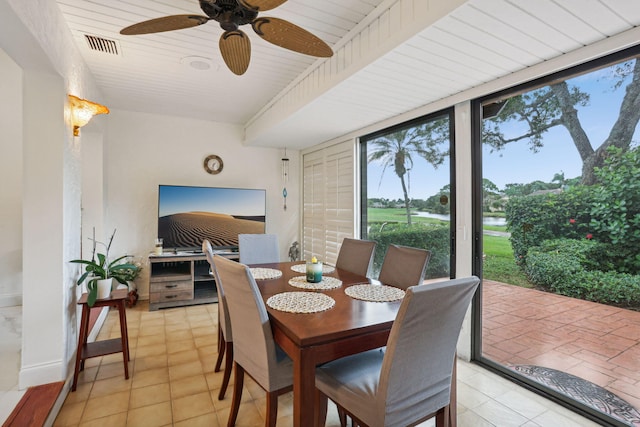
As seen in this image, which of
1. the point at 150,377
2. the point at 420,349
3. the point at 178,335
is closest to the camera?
the point at 420,349

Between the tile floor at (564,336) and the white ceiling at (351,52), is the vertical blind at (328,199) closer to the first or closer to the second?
the white ceiling at (351,52)

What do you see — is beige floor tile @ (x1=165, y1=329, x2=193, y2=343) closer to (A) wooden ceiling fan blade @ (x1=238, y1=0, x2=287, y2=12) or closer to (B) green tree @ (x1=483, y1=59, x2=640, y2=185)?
(A) wooden ceiling fan blade @ (x1=238, y1=0, x2=287, y2=12)

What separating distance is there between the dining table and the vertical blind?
2.36 m

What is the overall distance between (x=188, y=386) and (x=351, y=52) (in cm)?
261

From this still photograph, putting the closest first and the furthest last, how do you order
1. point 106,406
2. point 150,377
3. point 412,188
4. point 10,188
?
1. point 106,406
2. point 150,377
3. point 412,188
4. point 10,188

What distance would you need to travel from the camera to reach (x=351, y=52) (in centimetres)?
224

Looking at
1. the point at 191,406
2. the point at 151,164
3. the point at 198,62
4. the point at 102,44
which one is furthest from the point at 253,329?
the point at 151,164

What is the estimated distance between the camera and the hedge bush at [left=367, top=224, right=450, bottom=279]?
2879mm

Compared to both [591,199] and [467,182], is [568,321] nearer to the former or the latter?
[591,199]

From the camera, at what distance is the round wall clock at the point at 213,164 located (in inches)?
180

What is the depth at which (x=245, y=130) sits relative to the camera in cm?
471

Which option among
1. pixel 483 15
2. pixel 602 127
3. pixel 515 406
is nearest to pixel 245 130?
pixel 483 15

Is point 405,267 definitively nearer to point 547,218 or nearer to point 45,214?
point 547,218

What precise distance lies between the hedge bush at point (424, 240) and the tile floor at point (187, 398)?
2.73 feet
